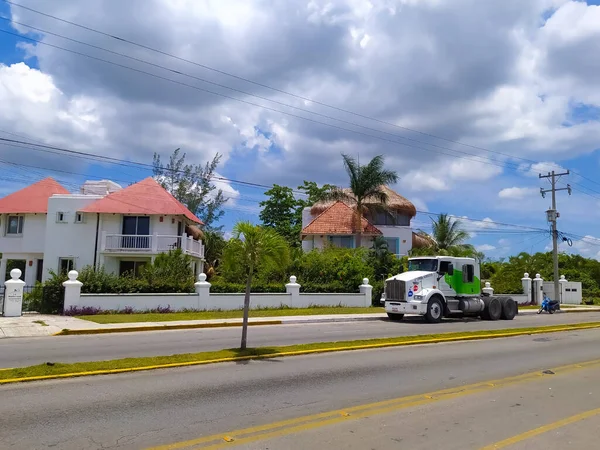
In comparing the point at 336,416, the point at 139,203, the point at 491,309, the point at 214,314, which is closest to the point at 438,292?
the point at 491,309

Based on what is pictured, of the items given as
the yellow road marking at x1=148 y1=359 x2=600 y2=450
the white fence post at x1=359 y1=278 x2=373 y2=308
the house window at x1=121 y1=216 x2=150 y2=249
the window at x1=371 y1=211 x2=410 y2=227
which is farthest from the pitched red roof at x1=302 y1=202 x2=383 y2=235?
the yellow road marking at x1=148 y1=359 x2=600 y2=450

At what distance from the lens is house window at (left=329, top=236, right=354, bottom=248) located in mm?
43156

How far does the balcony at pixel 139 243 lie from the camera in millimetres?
33594

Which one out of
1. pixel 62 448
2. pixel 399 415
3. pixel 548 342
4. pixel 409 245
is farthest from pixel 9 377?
pixel 409 245

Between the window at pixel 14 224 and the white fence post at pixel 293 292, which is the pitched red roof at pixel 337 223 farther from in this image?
the window at pixel 14 224

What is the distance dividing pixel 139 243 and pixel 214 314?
12469 mm

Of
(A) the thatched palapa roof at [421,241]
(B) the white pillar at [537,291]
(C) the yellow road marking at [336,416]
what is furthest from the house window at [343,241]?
(C) the yellow road marking at [336,416]

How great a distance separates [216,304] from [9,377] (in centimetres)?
1705

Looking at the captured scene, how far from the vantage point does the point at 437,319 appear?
23.0m

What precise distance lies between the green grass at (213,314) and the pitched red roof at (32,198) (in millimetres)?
17875

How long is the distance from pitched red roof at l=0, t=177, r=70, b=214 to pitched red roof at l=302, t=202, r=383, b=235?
19.3m

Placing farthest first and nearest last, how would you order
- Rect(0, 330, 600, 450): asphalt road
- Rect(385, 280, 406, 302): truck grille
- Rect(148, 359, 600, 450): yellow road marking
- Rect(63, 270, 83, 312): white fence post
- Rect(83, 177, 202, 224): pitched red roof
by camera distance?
Rect(83, 177, 202, 224): pitched red roof → Rect(385, 280, 406, 302): truck grille → Rect(63, 270, 83, 312): white fence post → Rect(0, 330, 600, 450): asphalt road → Rect(148, 359, 600, 450): yellow road marking

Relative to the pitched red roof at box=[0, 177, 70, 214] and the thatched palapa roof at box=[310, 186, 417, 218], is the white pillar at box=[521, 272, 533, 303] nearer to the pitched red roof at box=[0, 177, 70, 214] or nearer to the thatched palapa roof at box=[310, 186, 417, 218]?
the thatched palapa roof at box=[310, 186, 417, 218]

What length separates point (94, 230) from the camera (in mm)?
34594
